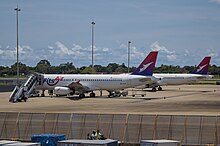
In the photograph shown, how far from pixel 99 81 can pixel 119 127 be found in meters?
42.4

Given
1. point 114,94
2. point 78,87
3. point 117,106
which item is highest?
point 78,87

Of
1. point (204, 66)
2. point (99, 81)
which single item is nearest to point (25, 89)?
point (99, 81)

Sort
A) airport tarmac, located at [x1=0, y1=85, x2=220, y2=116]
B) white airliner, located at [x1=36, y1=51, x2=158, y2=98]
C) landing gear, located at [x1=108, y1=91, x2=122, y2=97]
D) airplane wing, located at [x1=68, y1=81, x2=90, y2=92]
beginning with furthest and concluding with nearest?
landing gear, located at [x1=108, y1=91, x2=122, y2=97] < airplane wing, located at [x1=68, y1=81, x2=90, y2=92] < white airliner, located at [x1=36, y1=51, x2=158, y2=98] < airport tarmac, located at [x1=0, y1=85, x2=220, y2=116]

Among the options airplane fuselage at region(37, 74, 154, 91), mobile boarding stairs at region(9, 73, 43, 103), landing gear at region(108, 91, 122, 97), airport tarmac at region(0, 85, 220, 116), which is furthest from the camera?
landing gear at region(108, 91, 122, 97)

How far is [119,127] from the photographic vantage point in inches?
1289

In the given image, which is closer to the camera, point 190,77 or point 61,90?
point 61,90

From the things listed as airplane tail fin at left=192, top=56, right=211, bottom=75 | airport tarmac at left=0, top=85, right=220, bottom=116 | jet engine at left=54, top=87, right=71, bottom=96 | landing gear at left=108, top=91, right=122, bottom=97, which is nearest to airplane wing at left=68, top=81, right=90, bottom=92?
jet engine at left=54, top=87, right=71, bottom=96

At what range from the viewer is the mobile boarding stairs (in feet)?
213

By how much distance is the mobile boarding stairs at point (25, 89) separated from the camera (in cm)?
6484

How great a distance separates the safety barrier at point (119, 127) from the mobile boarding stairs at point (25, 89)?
28.2m

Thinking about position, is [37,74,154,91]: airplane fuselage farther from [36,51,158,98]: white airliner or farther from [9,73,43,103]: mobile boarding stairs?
[9,73,43,103]: mobile boarding stairs

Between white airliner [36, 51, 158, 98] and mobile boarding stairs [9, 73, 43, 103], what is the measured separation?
1221 millimetres

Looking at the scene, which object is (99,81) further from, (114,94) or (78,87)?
(114,94)

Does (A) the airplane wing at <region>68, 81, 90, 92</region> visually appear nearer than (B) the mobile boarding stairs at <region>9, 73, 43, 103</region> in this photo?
No
